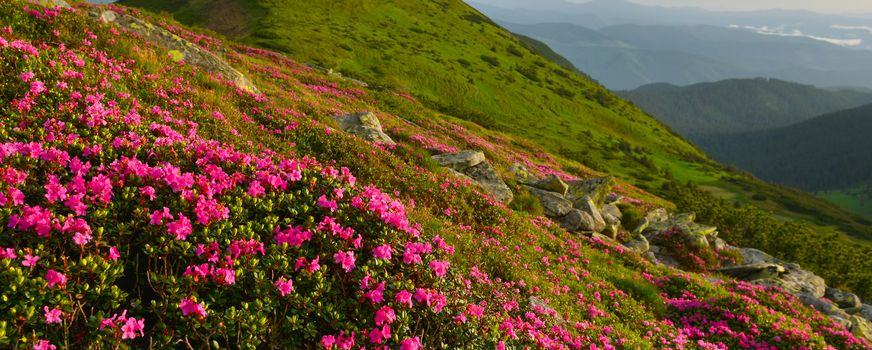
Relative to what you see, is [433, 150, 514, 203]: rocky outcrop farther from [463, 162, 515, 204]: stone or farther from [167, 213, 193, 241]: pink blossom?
[167, 213, 193, 241]: pink blossom

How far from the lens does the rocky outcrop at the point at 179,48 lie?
753 inches

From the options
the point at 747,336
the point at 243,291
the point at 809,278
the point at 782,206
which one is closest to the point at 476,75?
the point at 809,278

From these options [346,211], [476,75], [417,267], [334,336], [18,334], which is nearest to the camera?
[18,334]

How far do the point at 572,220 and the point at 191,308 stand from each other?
18.8 meters

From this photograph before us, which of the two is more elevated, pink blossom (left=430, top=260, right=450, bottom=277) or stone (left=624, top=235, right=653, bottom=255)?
pink blossom (left=430, top=260, right=450, bottom=277)

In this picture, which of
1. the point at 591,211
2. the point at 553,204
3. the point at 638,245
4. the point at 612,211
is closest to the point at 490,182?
the point at 553,204

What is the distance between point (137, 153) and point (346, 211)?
3487 millimetres

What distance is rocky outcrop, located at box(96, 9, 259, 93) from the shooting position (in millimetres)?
19125

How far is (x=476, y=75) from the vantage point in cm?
12562

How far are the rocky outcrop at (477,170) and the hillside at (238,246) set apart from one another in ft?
15.9

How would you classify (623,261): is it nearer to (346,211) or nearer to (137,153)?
(346,211)

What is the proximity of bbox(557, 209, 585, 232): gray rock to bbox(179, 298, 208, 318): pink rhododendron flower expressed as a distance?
59.2ft

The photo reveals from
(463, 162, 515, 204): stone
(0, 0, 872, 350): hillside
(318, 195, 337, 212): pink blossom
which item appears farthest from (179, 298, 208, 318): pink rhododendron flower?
(463, 162, 515, 204): stone

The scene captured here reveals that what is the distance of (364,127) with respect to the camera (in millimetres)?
20953
